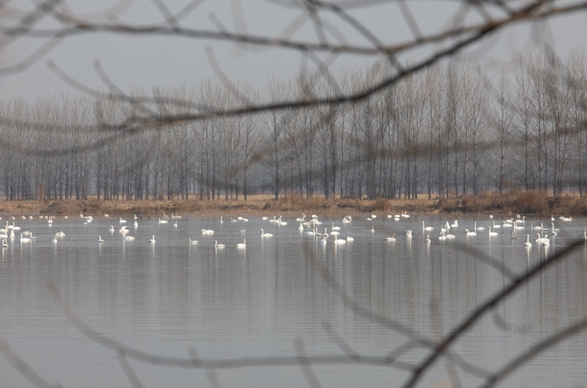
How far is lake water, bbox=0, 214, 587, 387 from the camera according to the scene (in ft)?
34.1

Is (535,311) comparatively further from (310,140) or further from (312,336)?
(310,140)

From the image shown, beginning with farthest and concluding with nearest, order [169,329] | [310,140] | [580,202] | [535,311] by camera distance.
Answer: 1. [535,311]
2. [169,329]
3. [580,202]
4. [310,140]

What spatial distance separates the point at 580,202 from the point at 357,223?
43677 mm

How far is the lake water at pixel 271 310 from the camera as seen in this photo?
10398mm

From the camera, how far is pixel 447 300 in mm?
16625

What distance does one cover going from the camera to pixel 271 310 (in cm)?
1541

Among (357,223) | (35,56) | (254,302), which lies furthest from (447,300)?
(357,223)

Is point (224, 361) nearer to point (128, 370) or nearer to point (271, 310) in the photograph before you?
point (128, 370)

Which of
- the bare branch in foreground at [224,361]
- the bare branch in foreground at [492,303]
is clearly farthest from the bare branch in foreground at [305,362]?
the bare branch in foreground at [492,303]

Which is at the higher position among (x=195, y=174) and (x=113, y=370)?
(x=195, y=174)

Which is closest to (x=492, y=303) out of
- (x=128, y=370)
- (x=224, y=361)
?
(x=224, y=361)

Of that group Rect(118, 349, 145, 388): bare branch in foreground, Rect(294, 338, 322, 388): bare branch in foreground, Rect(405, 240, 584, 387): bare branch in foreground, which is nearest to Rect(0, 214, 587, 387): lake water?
Rect(294, 338, 322, 388): bare branch in foreground

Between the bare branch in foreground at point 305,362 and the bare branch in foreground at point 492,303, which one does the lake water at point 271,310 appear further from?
the bare branch in foreground at point 492,303

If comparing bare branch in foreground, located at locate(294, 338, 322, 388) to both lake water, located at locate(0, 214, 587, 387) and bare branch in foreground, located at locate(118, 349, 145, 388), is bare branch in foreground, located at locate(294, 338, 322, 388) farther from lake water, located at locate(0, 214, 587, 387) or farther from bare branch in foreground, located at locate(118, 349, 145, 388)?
bare branch in foreground, located at locate(118, 349, 145, 388)
